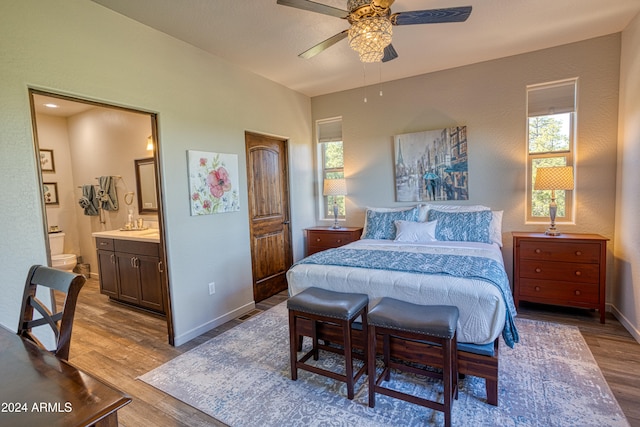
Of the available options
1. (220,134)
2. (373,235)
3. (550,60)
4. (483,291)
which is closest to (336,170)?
(373,235)

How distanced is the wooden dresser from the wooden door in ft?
9.44

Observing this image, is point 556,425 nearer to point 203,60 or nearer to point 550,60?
point 550,60

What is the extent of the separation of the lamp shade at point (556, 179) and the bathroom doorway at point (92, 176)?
4.47m

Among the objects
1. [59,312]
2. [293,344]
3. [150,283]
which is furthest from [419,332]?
[150,283]

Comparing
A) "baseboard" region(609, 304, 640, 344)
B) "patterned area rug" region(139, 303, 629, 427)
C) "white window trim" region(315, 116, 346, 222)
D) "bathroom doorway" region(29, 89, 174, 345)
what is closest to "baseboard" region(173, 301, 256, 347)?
"patterned area rug" region(139, 303, 629, 427)

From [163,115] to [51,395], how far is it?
8.24ft

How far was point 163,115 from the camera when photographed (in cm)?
281

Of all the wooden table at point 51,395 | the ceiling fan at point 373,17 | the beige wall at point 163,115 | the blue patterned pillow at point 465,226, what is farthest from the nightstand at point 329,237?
the wooden table at point 51,395

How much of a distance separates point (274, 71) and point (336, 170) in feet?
5.80

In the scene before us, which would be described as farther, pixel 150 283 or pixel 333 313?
pixel 150 283

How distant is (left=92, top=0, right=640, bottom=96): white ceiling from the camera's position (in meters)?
2.45

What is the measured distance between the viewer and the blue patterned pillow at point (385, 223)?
150 inches

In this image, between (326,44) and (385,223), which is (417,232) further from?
(326,44)

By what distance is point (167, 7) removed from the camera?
2387 mm
